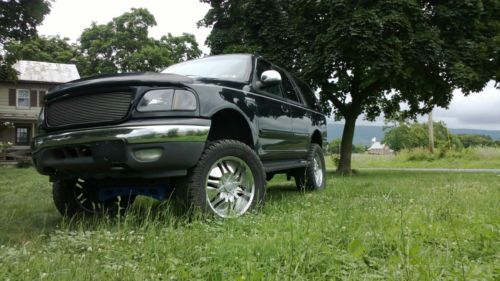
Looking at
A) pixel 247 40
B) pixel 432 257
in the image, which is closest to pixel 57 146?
pixel 432 257

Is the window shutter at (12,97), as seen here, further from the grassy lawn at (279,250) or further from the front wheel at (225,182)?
the front wheel at (225,182)

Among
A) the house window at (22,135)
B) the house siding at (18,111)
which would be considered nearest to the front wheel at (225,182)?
the house siding at (18,111)

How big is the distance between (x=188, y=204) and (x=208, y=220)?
1.32 feet

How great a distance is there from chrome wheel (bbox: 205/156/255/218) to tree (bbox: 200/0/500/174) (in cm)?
871

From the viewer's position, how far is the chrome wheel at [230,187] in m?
3.81

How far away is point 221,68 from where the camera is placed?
500cm

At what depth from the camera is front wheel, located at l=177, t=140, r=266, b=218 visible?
3.56 metres

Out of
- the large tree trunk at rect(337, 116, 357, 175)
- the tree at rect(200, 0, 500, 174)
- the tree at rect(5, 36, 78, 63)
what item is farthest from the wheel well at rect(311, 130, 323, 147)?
the tree at rect(5, 36, 78, 63)

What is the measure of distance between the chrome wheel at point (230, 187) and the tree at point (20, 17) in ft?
46.6

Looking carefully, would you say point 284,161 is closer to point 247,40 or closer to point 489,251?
point 489,251

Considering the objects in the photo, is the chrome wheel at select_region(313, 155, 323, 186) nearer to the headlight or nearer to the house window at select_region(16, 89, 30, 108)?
the headlight

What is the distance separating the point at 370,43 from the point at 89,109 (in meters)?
9.76

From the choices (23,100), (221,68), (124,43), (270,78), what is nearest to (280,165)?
(270,78)

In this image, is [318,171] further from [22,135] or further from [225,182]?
[22,135]
